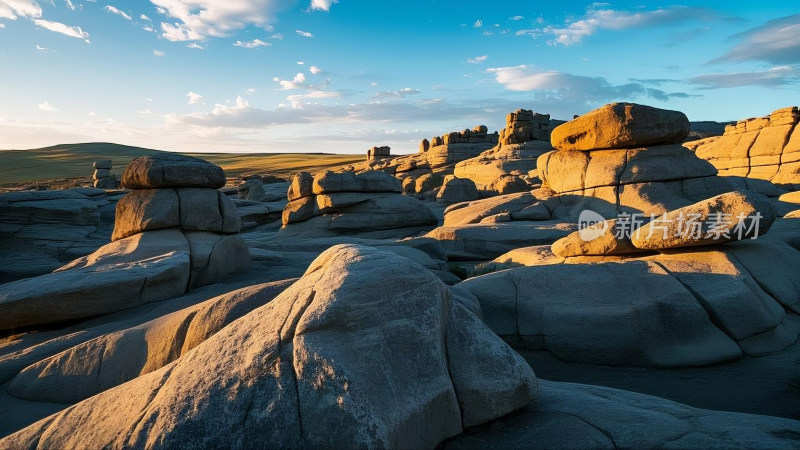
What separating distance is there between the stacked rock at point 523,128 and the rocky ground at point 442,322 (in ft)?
71.2

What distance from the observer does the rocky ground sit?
397 cm

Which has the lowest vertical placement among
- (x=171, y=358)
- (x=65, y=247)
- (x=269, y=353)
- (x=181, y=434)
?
(x=65, y=247)

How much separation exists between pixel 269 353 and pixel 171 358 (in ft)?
11.9

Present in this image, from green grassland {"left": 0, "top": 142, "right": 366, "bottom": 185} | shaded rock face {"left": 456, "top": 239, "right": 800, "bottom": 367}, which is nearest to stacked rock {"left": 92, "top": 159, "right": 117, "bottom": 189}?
green grassland {"left": 0, "top": 142, "right": 366, "bottom": 185}

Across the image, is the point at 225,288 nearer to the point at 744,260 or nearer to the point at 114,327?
the point at 114,327

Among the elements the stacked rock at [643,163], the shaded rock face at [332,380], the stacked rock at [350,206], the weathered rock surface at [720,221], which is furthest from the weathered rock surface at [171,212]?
the stacked rock at [643,163]

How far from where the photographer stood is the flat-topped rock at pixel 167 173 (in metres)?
14.2

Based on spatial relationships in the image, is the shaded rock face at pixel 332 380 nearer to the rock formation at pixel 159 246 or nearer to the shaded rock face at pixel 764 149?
the rock formation at pixel 159 246

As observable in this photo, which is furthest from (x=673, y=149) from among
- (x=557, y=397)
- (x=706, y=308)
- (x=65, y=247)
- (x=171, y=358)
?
(x=65, y=247)

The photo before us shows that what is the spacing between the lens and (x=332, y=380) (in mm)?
3779

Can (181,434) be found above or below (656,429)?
above

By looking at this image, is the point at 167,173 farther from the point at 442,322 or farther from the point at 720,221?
the point at 720,221

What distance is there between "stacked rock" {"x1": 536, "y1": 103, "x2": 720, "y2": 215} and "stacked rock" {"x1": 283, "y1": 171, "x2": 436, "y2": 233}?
950 cm

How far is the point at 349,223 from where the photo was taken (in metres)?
24.6
